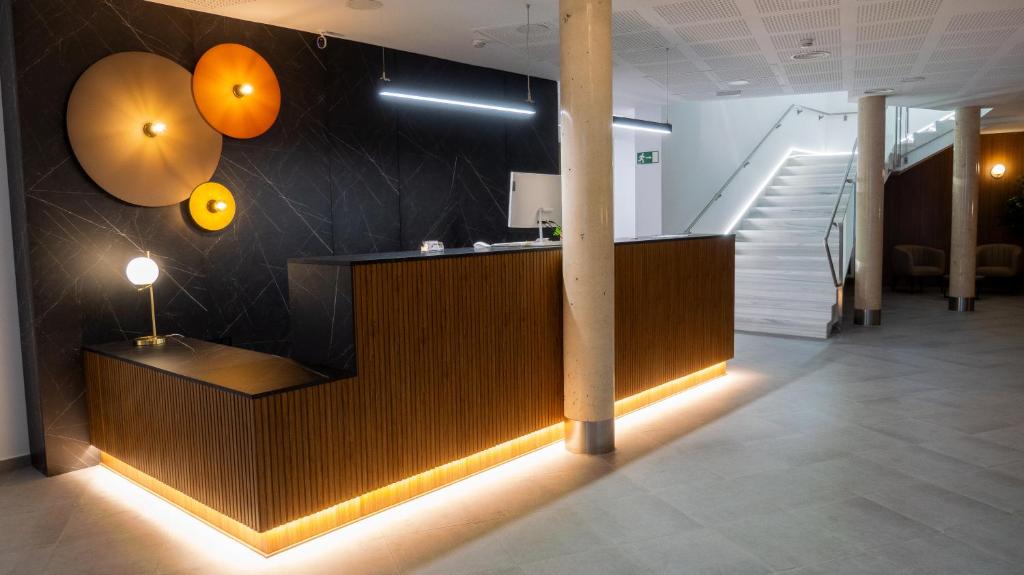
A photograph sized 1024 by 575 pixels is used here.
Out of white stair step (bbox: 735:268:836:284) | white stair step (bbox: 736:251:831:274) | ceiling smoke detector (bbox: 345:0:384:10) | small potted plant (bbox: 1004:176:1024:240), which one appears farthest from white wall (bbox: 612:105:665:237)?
small potted plant (bbox: 1004:176:1024:240)

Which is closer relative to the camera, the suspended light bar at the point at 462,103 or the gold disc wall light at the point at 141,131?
the gold disc wall light at the point at 141,131

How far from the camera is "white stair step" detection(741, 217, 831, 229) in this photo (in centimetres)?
1154

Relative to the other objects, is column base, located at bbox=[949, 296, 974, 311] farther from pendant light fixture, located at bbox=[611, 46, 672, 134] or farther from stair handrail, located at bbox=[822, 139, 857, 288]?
pendant light fixture, located at bbox=[611, 46, 672, 134]

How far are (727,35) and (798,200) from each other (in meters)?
6.83

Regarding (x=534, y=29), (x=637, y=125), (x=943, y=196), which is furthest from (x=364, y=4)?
(x=943, y=196)

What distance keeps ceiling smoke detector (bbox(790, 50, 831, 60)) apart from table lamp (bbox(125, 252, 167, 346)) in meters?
6.40

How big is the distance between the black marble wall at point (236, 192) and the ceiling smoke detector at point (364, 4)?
88 centimetres

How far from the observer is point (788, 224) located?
11.8m

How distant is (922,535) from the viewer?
3625 millimetres

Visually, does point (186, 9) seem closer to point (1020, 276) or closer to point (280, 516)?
point (280, 516)

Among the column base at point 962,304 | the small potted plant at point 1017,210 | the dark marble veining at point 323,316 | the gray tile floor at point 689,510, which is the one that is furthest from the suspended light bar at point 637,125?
the small potted plant at point 1017,210

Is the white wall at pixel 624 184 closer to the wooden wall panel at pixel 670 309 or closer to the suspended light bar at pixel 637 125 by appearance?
the suspended light bar at pixel 637 125

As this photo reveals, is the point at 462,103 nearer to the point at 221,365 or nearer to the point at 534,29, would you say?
the point at 534,29

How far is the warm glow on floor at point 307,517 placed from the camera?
3608 mm
